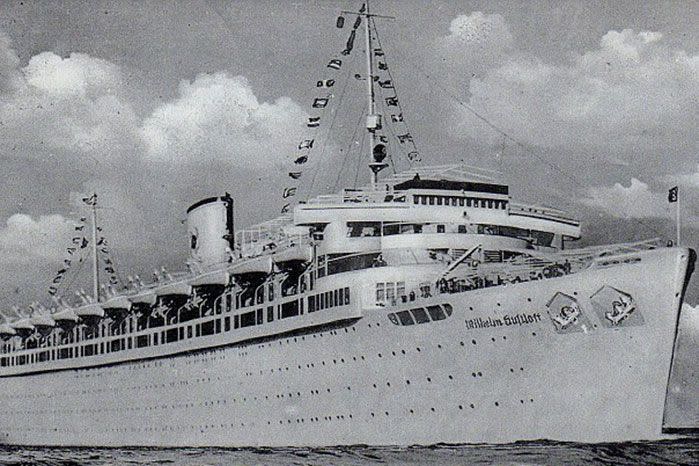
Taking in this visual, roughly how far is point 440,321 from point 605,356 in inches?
172

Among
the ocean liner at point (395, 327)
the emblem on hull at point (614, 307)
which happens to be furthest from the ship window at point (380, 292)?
the emblem on hull at point (614, 307)

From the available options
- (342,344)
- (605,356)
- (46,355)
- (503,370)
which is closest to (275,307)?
(342,344)

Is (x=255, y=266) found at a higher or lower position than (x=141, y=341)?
higher

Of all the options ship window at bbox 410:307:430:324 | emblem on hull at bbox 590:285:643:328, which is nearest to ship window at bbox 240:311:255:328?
ship window at bbox 410:307:430:324

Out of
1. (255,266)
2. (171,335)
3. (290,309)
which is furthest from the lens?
(171,335)

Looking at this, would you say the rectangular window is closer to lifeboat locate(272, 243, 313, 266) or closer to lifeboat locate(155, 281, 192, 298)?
lifeboat locate(155, 281, 192, 298)

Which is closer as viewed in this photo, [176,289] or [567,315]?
[567,315]

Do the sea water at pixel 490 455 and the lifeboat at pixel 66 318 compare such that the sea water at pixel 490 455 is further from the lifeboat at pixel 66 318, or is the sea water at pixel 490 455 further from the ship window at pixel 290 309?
the lifeboat at pixel 66 318

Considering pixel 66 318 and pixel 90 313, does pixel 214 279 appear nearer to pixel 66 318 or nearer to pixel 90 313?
pixel 90 313

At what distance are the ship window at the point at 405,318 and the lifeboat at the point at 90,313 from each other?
21.5m

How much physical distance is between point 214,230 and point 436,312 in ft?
60.0

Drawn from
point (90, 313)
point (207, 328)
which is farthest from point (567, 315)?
point (90, 313)

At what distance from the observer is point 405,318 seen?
25.0 meters

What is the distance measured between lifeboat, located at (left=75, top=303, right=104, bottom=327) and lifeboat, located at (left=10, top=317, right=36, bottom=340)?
22.3ft
